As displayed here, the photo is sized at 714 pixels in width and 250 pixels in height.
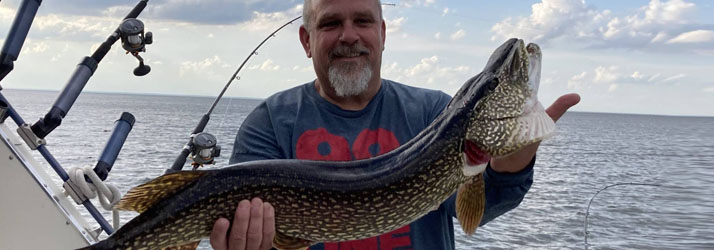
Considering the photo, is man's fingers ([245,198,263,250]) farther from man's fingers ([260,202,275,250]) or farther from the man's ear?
the man's ear

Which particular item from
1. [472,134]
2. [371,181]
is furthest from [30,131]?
[472,134]

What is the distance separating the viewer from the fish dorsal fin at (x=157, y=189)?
2.40 m

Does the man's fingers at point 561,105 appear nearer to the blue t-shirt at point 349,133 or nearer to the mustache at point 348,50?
the blue t-shirt at point 349,133

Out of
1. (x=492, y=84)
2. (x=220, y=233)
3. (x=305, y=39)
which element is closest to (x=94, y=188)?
(x=305, y=39)

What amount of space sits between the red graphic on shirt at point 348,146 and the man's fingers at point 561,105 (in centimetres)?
86

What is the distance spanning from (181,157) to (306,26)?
1.69m

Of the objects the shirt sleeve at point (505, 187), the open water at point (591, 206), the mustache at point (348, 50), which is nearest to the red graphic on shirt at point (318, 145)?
the mustache at point (348, 50)

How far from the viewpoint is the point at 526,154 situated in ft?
8.32

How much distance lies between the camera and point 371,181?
248 centimetres

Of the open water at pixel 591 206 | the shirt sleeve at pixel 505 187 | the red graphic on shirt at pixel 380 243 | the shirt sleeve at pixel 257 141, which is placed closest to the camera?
the shirt sleeve at pixel 505 187

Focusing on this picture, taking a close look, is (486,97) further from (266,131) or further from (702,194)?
(702,194)

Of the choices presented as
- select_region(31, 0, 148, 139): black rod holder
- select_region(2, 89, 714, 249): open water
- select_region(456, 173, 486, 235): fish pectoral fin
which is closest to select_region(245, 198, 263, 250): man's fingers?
select_region(456, 173, 486, 235): fish pectoral fin

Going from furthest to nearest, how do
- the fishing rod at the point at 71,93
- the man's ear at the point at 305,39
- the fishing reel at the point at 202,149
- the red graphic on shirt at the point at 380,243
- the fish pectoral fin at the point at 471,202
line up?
the fishing reel at the point at 202,149 < the fishing rod at the point at 71,93 < the man's ear at the point at 305,39 < the red graphic on shirt at the point at 380,243 < the fish pectoral fin at the point at 471,202

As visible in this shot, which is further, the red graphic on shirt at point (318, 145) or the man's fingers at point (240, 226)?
the red graphic on shirt at point (318, 145)
